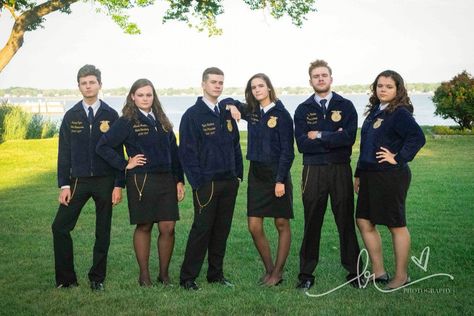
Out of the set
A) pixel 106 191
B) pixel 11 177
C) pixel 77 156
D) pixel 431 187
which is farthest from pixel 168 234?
pixel 11 177

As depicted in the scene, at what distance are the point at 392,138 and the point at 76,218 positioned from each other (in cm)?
291

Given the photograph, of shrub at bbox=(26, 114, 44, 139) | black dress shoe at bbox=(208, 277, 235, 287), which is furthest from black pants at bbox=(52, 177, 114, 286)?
shrub at bbox=(26, 114, 44, 139)

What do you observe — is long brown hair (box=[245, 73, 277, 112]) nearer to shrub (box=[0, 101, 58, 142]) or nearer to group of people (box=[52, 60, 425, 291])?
group of people (box=[52, 60, 425, 291])

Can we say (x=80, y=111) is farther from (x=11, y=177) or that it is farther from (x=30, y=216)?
(x=11, y=177)

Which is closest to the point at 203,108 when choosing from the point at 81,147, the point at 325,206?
the point at 81,147

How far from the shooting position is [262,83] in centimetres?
557

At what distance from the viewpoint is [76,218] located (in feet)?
18.4

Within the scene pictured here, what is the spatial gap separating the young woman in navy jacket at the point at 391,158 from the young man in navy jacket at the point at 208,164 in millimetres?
1223

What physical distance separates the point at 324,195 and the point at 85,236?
12.5 ft

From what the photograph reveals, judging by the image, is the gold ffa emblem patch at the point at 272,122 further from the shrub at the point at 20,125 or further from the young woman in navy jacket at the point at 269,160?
the shrub at the point at 20,125

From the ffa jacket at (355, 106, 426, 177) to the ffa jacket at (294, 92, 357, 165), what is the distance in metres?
0.16

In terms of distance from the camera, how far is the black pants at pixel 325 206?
5516mm

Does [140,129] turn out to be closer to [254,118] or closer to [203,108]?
[203,108]

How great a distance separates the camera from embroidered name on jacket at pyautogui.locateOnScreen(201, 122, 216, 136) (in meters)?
5.55
